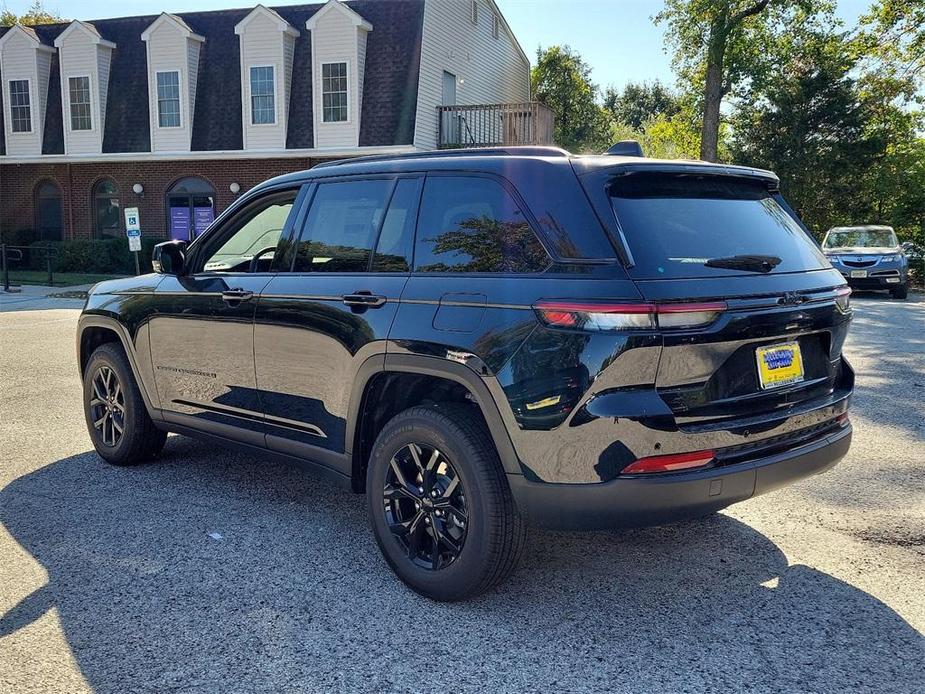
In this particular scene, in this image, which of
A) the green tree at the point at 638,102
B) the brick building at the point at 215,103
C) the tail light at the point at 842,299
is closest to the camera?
the tail light at the point at 842,299

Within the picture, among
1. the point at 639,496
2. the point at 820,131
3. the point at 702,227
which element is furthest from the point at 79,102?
the point at 639,496

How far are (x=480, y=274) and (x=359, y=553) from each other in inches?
62.1

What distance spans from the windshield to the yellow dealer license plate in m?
18.6

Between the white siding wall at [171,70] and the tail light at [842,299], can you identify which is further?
the white siding wall at [171,70]

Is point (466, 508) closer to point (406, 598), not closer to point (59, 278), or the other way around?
point (406, 598)

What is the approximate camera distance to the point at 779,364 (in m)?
3.30

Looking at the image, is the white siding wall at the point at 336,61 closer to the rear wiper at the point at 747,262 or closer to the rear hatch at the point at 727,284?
Answer: the rear hatch at the point at 727,284

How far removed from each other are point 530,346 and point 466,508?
74 cm

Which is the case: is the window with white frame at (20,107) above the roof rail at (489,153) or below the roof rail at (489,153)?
above

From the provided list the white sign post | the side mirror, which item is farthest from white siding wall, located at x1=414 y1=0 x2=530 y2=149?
the side mirror

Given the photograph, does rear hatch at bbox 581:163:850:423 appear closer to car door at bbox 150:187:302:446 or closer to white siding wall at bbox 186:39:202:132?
car door at bbox 150:187:302:446

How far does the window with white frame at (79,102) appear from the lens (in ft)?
82.8

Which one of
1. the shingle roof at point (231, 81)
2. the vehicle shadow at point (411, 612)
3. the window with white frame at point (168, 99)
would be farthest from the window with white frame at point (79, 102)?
the vehicle shadow at point (411, 612)

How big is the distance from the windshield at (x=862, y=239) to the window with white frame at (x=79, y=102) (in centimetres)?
2190
